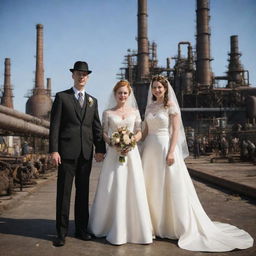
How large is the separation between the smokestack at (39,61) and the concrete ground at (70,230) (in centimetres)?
3738

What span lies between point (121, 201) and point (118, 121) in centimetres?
100

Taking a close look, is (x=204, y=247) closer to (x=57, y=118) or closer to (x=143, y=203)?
(x=143, y=203)

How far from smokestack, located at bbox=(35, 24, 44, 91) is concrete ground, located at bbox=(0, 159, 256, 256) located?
37385 mm

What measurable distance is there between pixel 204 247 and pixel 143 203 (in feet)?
2.74

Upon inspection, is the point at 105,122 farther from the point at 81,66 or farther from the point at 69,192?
the point at 69,192

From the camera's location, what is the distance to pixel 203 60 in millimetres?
37750

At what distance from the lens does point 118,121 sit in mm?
3867

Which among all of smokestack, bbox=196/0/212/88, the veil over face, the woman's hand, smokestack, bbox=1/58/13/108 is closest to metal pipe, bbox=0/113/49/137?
the veil over face

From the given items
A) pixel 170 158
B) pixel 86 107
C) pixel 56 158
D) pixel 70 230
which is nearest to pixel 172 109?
pixel 170 158

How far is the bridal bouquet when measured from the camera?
3.63 meters

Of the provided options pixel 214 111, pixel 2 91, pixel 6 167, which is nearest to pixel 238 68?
pixel 214 111

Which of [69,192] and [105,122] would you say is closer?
[69,192]

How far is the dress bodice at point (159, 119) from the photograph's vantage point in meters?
3.94

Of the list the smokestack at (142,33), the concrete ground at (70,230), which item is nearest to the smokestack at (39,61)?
the smokestack at (142,33)
